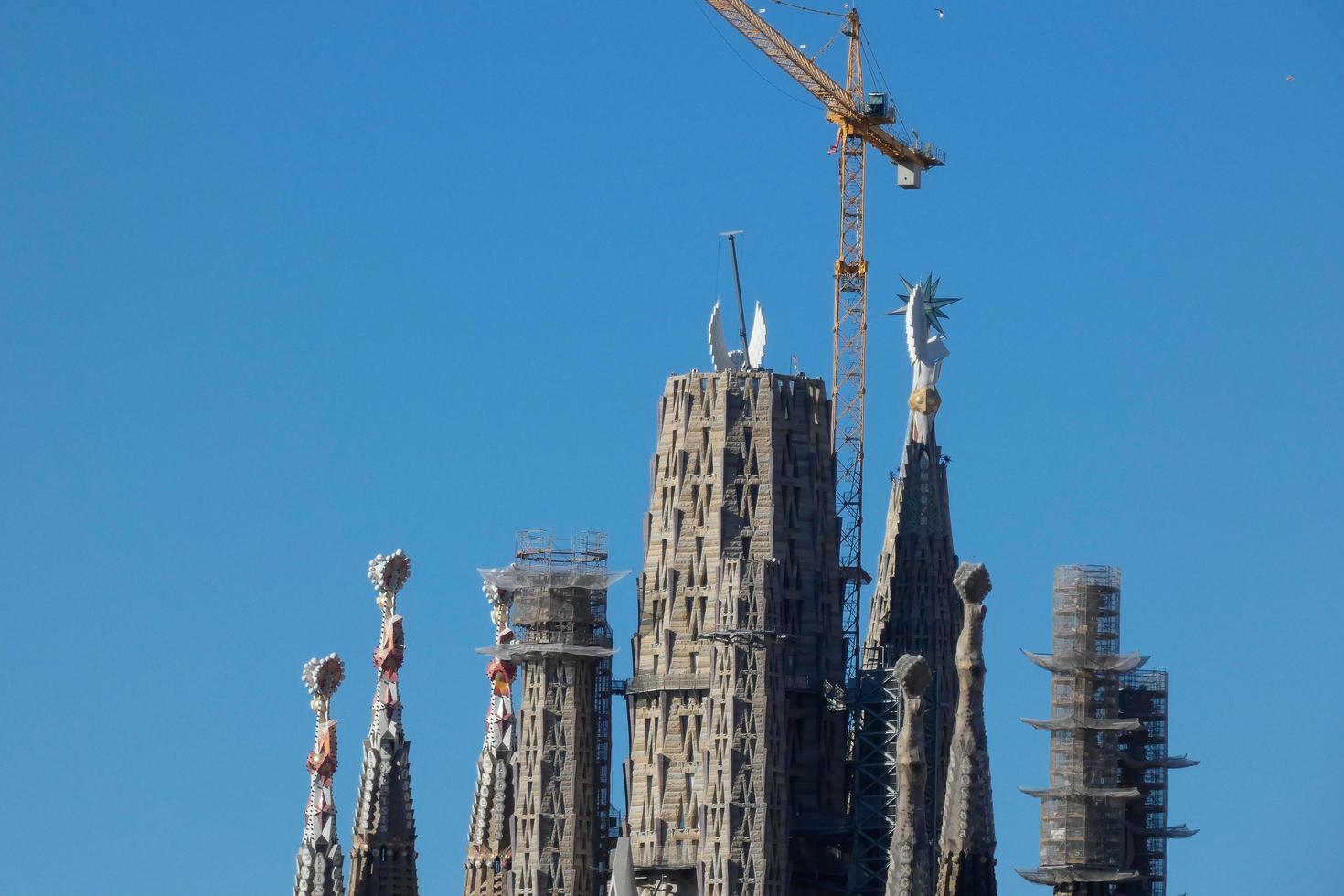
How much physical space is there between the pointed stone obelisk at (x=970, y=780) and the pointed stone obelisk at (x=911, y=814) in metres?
0.89

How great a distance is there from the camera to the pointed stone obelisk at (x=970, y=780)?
195250mm

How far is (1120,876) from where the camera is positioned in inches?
7869

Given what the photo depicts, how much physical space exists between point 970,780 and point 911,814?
2.77m

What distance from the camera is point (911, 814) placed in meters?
196

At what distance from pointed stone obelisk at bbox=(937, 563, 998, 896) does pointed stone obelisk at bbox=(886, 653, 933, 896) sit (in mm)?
885

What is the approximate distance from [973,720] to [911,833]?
519 centimetres

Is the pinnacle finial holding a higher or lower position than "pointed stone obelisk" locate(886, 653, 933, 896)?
higher

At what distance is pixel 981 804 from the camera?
196 meters

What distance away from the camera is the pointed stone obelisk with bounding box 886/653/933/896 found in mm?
195750

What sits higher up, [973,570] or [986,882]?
[973,570]

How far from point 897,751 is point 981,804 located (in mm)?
3952

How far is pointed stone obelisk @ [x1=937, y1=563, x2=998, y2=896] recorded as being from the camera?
19525cm

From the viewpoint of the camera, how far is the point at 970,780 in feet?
642

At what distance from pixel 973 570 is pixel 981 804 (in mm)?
9287
